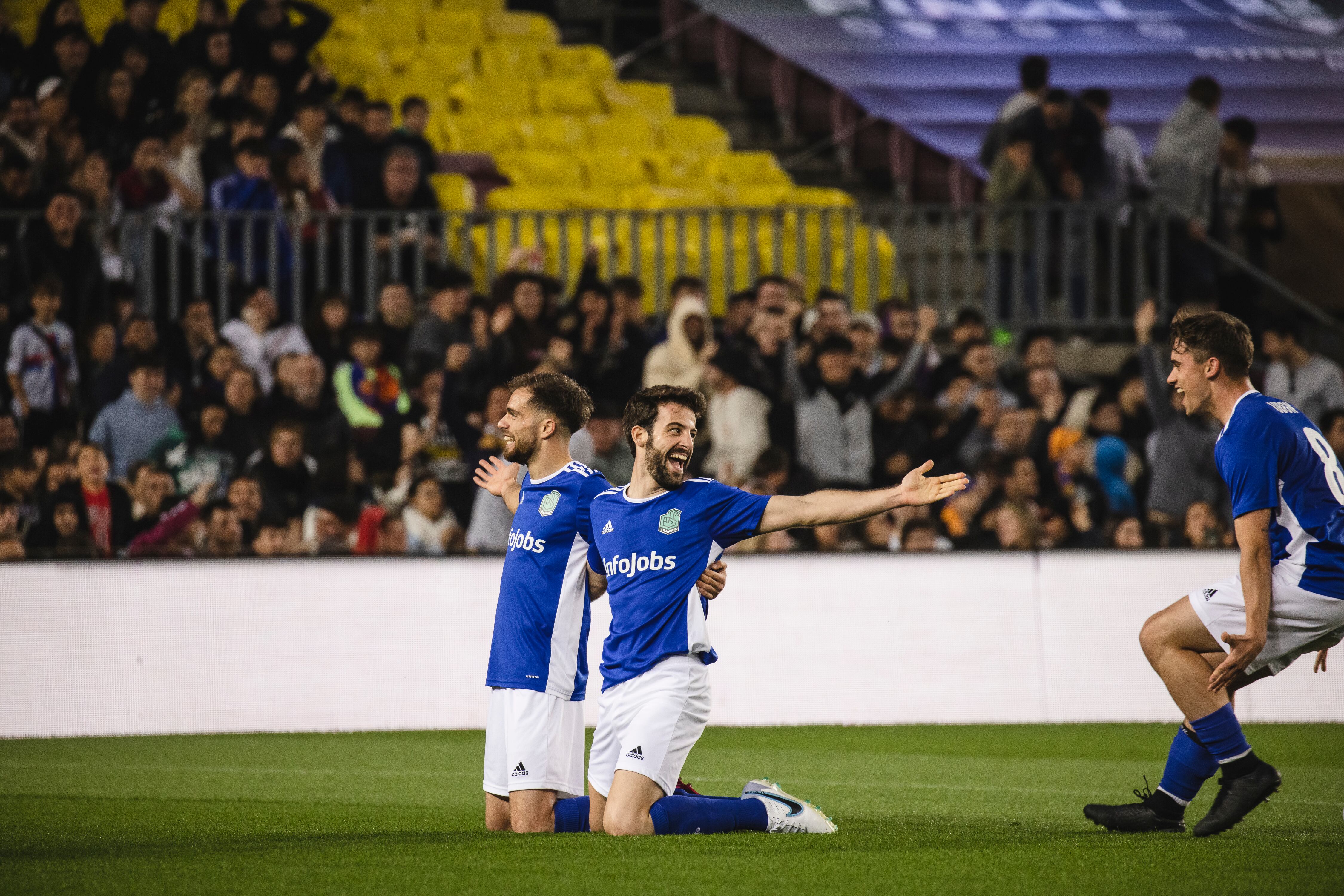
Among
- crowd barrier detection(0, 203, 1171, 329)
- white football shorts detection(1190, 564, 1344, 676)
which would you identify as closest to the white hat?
crowd barrier detection(0, 203, 1171, 329)

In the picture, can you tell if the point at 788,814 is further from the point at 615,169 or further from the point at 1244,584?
the point at 615,169

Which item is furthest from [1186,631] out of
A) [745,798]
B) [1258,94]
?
[1258,94]

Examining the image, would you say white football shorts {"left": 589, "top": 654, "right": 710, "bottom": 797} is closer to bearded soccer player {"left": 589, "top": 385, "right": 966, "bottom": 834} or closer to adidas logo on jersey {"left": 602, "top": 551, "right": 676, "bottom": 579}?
bearded soccer player {"left": 589, "top": 385, "right": 966, "bottom": 834}

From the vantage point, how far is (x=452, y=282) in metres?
12.8

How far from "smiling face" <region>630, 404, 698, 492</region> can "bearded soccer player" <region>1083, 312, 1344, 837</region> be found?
1760mm

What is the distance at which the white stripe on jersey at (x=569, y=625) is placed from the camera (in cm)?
645

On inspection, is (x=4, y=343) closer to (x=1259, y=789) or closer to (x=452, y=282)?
(x=452, y=282)

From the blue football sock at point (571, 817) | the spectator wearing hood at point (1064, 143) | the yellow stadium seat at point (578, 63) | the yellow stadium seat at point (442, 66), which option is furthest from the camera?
the yellow stadium seat at point (578, 63)

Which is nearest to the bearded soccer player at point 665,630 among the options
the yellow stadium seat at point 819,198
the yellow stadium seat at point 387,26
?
the yellow stadium seat at point 819,198

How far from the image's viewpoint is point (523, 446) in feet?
21.7

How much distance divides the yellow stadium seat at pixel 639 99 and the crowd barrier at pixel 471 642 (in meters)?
8.14

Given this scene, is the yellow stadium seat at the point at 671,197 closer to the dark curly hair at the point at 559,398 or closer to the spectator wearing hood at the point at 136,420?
the spectator wearing hood at the point at 136,420

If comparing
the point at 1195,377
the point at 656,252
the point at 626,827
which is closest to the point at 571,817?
the point at 626,827

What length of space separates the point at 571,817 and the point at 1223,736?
2.40 metres
